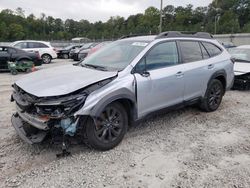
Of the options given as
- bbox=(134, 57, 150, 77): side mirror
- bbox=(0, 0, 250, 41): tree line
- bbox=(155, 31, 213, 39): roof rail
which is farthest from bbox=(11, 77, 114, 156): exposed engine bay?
bbox=(0, 0, 250, 41): tree line

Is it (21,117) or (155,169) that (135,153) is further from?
(21,117)

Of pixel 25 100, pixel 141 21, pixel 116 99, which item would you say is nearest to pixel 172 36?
pixel 116 99

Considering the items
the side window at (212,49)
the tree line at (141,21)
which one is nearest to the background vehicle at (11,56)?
the side window at (212,49)

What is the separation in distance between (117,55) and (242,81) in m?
4.92

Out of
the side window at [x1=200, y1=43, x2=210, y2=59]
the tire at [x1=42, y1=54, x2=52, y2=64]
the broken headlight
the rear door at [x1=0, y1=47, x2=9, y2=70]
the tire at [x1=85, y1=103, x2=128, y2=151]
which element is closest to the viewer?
the broken headlight

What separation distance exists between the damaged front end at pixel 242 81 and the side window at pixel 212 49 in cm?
241

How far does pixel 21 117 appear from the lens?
395 cm

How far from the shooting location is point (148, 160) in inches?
147

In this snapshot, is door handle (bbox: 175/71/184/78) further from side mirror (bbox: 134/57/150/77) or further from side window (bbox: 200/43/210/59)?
side window (bbox: 200/43/210/59)

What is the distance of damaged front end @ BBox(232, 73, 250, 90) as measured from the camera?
26.1ft

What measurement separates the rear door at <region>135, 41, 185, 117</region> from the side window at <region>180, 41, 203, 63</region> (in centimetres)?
21

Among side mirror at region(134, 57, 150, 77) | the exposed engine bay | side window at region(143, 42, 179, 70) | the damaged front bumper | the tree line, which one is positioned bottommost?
the damaged front bumper

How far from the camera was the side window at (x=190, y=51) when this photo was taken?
5.12m

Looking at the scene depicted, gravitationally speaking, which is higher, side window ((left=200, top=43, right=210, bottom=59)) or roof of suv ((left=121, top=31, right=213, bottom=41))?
roof of suv ((left=121, top=31, right=213, bottom=41))
